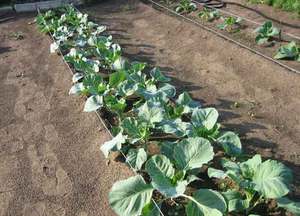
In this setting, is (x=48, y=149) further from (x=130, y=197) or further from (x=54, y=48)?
(x=54, y=48)

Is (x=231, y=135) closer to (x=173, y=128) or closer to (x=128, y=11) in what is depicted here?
(x=173, y=128)

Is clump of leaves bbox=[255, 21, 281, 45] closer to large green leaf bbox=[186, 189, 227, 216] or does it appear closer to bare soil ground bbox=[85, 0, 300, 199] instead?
bare soil ground bbox=[85, 0, 300, 199]

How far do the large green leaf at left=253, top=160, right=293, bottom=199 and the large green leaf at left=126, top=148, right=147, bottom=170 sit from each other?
1.05 meters

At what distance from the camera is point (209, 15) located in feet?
25.2

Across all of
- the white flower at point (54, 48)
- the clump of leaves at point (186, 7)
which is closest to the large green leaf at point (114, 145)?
the white flower at point (54, 48)

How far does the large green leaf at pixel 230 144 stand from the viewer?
374 centimetres

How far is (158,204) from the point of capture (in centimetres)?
333

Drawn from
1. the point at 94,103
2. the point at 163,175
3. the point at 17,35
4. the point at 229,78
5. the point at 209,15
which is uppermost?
the point at 163,175

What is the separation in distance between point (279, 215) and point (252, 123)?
151 centimetres

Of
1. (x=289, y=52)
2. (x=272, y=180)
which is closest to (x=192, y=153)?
(x=272, y=180)

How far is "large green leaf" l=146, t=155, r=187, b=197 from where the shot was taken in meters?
3.08

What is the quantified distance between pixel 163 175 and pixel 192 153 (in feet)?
1.00

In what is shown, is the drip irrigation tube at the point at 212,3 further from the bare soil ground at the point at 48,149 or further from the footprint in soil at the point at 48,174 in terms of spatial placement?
the footprint in soil at the point at 48,174

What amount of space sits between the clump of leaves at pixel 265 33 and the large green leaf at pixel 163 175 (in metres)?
3.63
